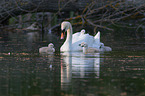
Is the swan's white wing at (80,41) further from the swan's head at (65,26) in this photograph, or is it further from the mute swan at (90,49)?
the swan's head at (65,26)

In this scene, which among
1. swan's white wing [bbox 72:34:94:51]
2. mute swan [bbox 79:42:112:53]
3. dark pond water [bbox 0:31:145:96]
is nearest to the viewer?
dark pond water [bbox 0:31:145:96]

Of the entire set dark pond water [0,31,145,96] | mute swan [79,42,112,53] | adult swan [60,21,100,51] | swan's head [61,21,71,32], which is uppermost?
swan's head [61,21,71,32]

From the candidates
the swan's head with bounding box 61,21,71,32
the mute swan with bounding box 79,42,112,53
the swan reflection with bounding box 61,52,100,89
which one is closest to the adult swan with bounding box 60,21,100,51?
the swan's head with bounding box 61,21,71,32

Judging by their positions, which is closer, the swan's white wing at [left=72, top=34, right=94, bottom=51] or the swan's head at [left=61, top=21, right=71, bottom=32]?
the swan's white wing at [left=72, top=34, right=94, bottom=51]

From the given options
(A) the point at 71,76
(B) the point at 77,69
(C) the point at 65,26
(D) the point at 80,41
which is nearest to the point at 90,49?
(D) the point at 80,41

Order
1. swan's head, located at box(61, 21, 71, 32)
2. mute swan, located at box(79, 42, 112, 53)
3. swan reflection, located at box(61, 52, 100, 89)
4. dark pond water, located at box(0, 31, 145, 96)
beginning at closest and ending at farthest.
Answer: dark pond water, located at box(0, 31, 145, 96) → swan reflection, located at box(61, 52, 100, 89) → mute swan, located at box(79, 42, 112, 53) → swan's head, located at box(61, 21, 71, 32)

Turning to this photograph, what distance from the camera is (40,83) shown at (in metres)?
7.27

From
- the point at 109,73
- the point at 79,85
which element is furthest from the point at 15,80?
the point at 109,73

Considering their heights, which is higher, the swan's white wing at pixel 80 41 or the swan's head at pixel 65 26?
the swan's head at pixel 65 26

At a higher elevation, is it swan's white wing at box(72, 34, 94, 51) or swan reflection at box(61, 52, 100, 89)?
swan's white wing at box(72, 34, 94, 51)

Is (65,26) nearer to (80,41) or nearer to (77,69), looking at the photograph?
(80,41)

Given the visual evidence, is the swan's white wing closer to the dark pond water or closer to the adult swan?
the adult swan

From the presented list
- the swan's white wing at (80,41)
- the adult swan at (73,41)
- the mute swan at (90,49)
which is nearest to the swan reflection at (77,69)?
the mute swan at (90,49)

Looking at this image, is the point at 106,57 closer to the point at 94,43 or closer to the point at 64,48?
the point at 64,48
